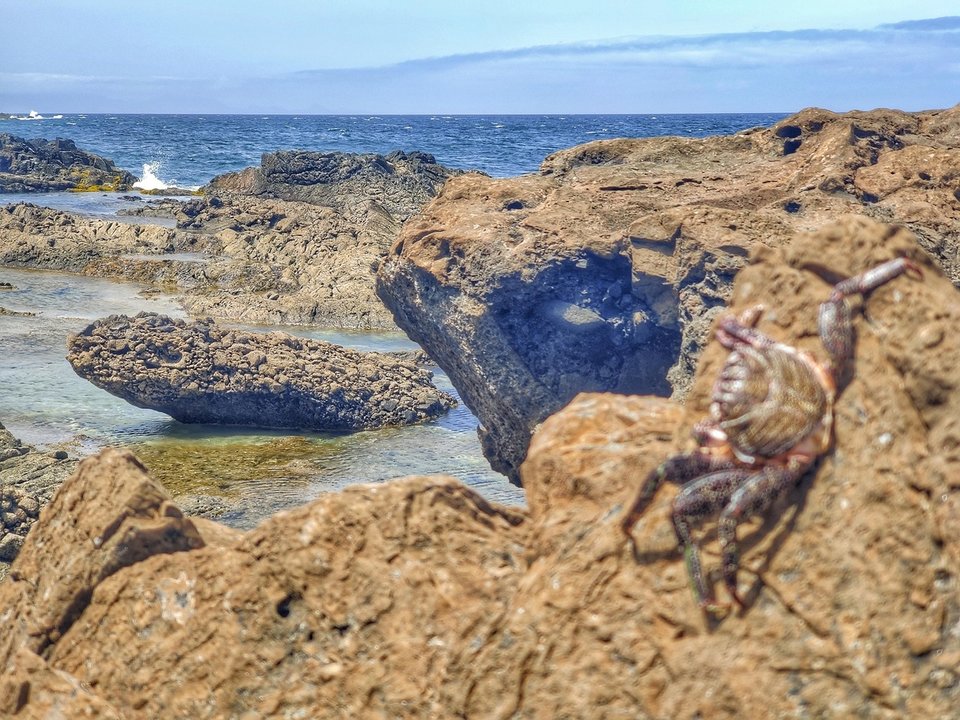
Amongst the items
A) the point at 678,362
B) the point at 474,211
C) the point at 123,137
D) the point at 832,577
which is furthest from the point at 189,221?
the point at 123,137

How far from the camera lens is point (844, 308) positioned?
3.70 meters

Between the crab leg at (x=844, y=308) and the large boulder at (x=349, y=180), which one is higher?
the crab leg at (x=844, y=308)

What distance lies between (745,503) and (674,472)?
0.88 feet

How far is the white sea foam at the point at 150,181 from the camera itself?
4753 centimetres

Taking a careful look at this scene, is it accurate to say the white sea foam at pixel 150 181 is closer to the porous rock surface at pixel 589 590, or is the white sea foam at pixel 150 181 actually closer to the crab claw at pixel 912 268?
the porous rock surface at pixel 589 590

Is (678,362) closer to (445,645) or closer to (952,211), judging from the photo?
(952,211)

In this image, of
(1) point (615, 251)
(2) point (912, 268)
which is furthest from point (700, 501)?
(1) point (615, 251)

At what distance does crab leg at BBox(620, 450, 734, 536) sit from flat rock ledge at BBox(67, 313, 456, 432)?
9.77 meters

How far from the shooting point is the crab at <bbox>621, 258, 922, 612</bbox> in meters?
3.45

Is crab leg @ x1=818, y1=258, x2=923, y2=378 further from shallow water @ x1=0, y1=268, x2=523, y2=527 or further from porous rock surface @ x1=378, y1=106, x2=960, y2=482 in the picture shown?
shallow water @ x1=0, y1=268, x2=523, y2=527

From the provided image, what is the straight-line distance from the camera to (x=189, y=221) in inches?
1215

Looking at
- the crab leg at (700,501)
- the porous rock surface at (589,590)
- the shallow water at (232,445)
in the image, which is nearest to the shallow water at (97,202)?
the shallow water at (232,445)

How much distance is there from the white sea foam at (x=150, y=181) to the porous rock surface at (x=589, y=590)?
4485cm

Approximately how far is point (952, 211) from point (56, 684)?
7.72 meters
